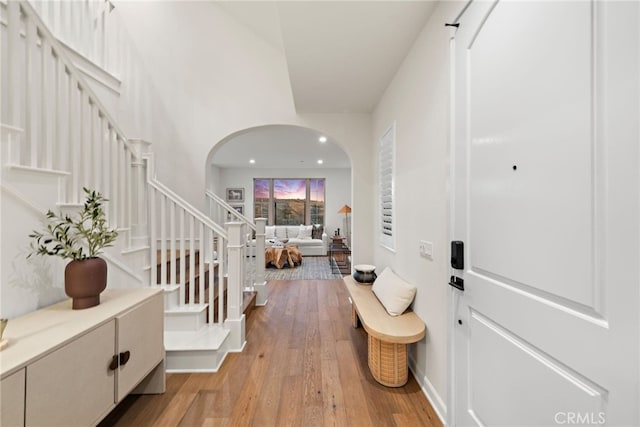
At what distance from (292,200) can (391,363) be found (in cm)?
721

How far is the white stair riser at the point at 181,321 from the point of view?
224cm

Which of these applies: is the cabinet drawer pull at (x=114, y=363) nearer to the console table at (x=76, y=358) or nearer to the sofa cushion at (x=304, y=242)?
the console table at (x=76, y=358)

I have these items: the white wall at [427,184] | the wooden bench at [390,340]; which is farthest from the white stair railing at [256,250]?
the white wall at [427,184]

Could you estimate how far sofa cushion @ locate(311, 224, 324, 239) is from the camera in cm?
829

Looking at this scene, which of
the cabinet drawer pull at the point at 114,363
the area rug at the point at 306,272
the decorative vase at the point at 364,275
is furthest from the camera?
the area rug at the point at 306,272

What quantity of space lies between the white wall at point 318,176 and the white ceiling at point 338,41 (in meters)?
5.37

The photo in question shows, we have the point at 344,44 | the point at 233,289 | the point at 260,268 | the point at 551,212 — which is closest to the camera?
the point at 551,212

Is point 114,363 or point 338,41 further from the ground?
point 338,41

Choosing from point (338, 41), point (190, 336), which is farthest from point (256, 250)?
point (338, 41)

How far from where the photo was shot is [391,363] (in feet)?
5.97

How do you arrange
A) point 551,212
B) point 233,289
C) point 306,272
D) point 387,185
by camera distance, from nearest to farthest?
point 551,212 < point 233,289 < point 387,185 < point 306,272

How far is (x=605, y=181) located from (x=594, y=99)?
232 mm

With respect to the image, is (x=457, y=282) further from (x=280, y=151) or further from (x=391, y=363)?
(x=280, y=151)

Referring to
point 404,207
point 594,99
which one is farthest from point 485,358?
point 404,207
